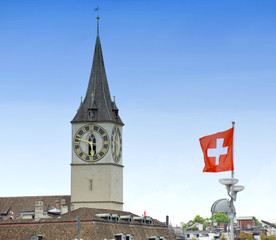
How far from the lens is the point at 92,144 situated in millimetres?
138125

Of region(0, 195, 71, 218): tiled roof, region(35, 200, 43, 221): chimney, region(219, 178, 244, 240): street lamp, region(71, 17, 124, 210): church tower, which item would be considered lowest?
region(219, 178, 244, 240): street lamp

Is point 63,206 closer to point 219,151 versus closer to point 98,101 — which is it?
point 98,101

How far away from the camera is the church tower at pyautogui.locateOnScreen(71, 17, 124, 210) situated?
137500 mm

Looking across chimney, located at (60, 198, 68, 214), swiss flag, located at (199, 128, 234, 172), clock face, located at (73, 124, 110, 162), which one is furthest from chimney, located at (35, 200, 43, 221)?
swiss flag, located at (199, 128, 234, 172)

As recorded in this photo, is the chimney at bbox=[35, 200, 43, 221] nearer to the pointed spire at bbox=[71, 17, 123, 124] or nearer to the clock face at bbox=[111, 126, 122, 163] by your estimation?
the clock face at bbox=[111, 126, 122, 163]

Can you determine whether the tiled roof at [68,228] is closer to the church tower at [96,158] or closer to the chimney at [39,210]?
the church tower at [96,158]

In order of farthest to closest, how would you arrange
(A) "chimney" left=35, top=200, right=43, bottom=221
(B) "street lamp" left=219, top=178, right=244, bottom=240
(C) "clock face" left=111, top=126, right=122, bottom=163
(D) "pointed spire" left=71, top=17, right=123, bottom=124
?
(D) "pointed spire" left=71, top=17, right=123, bottom=124
(C) "clock face" left=111, top=126, right=122, bottom=163
(A) "chimney" left=35, top=200, right=43, bottom=221
(B) "street lamp" left=219, top=178, right=244, bottom=240

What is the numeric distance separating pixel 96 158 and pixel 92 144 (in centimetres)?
202

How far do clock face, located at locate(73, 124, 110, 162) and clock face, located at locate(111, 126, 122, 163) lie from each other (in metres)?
1.33

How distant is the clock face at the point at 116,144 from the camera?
13862 centimetres

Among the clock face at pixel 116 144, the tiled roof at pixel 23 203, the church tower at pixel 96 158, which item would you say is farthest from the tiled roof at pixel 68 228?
the tiled roof at pixel 23 203

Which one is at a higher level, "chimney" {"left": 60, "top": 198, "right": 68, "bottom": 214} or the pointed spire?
the pointed spire

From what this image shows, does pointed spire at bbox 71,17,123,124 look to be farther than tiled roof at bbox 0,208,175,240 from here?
Yes

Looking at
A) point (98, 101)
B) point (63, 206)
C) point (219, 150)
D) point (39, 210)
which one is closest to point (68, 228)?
point (39, 210)
